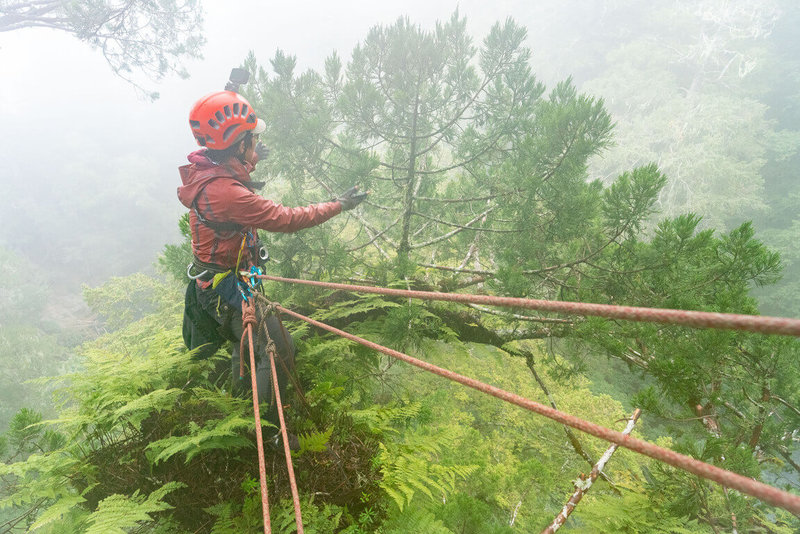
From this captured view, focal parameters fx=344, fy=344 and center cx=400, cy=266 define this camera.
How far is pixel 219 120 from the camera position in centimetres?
293

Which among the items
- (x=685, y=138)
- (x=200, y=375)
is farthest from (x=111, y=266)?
(x=685, y=138)

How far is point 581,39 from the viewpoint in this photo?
56438 millimetres

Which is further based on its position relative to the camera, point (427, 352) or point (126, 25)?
point (126, 25)

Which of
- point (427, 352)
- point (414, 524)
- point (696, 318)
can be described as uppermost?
point (427, 352)

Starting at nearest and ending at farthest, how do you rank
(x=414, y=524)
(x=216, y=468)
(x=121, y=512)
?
(x=121, y=512) < (x=414, y=524) < (x=216, y=468)

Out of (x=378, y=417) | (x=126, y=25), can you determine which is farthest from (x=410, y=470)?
(x=126, y=25)

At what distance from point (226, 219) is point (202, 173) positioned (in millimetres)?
440

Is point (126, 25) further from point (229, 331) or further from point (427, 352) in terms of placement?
point (427, 352)

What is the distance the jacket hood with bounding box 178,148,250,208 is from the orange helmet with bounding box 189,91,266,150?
164 mm

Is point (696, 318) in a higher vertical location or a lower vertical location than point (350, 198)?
lower

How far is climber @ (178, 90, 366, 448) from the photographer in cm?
273

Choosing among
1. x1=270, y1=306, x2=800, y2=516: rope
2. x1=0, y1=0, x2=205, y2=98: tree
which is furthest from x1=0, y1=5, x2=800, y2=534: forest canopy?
x1=0, y1=0, x2=205, y2=98: tree

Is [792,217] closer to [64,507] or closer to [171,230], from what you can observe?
[64,507]

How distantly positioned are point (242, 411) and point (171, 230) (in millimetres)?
48224
